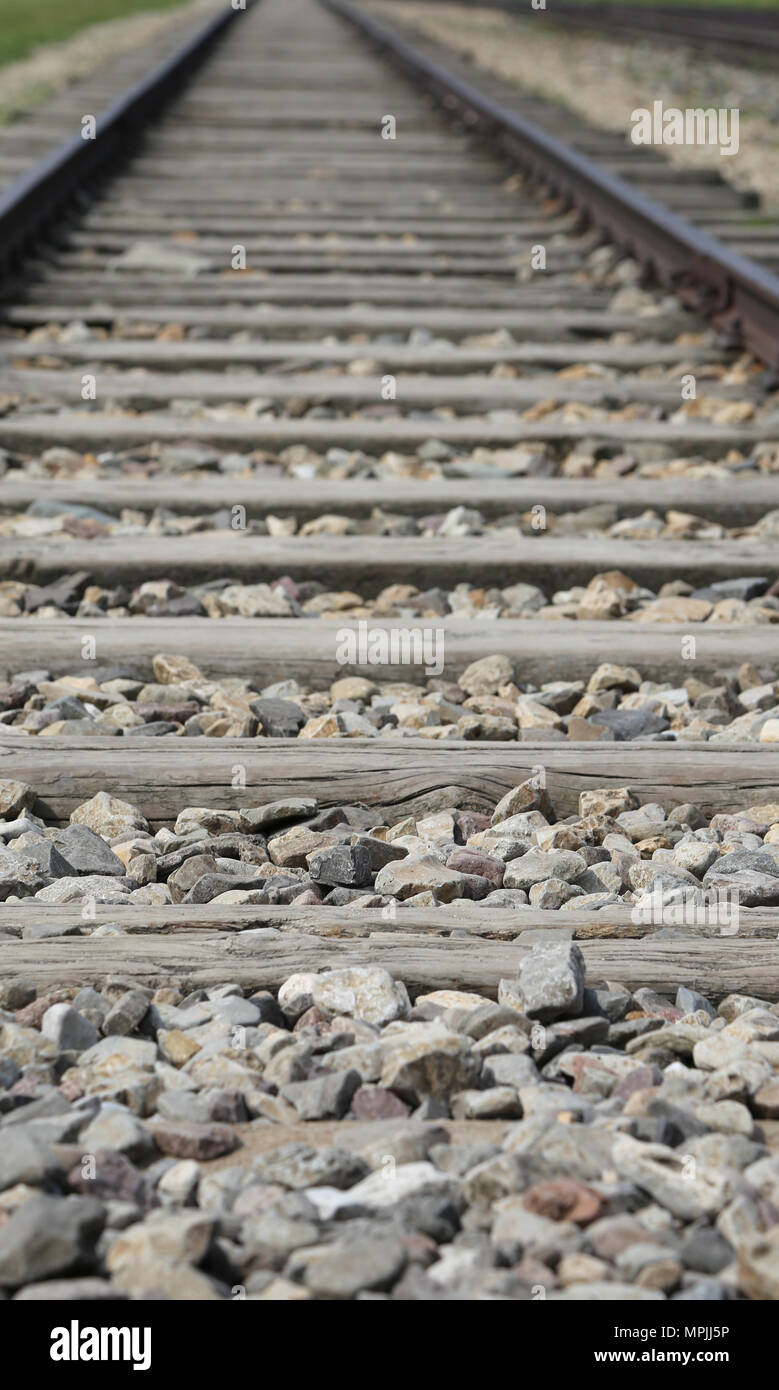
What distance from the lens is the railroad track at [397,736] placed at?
4.94ft

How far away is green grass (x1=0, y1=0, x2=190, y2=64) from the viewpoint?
13648mm

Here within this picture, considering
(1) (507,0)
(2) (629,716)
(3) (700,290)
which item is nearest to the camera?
(2) (629,716)

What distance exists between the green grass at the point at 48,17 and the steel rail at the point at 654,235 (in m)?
6.23

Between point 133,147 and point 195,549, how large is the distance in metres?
5.39

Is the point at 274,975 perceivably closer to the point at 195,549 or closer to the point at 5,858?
the point at 5,858

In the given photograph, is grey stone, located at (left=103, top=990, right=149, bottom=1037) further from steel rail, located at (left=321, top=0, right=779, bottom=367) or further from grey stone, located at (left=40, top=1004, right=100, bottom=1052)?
steel rail, located at (left=321, top=0, right=779, bottom=367)

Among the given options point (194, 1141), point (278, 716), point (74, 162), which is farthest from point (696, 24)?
point (194, 1141)

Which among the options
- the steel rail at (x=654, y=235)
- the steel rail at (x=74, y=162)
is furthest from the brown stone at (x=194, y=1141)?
the steel rail at (x=74, y=162)

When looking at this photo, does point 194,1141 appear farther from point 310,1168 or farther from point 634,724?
point 634,724

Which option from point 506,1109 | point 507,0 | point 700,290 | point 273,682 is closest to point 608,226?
point 700,290

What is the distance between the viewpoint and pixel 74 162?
657 centimetres

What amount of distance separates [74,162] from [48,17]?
12.0m

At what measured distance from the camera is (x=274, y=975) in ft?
5.85
